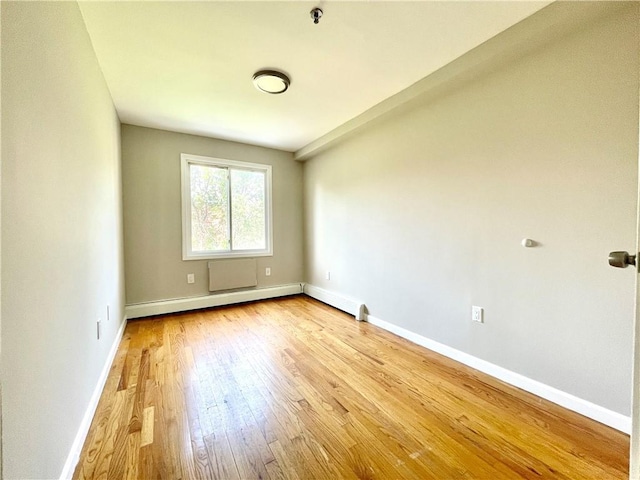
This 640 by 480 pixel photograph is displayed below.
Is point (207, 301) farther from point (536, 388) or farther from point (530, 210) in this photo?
point (530, 210)

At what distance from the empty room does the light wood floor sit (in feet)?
0.04

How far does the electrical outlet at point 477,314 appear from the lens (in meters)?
2.02

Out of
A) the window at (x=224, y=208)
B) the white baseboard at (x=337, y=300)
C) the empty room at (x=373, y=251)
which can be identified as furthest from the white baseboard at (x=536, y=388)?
the window at (x=224, y=208)

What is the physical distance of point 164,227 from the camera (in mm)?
3416

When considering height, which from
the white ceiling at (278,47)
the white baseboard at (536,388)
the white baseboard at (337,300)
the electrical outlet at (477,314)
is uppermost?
the white ceiling at (278,47)

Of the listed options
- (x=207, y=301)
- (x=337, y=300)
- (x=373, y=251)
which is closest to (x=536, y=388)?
(x=373, y=251)

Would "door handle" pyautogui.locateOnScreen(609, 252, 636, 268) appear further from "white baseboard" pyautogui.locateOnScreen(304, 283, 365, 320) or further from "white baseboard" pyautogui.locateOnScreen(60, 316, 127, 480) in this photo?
"white baseboard" pyautogui.locateOnScreen(304, 283, 365, 320)

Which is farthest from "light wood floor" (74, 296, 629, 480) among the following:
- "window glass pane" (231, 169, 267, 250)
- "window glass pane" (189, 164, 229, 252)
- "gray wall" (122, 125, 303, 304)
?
"window glass pane" (231, 169, 267, 250)

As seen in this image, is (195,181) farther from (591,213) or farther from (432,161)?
(591,213)

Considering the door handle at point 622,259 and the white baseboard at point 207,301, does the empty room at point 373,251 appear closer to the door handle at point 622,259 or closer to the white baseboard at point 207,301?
the door handle at point 622,259

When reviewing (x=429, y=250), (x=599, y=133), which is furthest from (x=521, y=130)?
(x=429, y=250)

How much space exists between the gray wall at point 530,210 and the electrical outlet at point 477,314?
1.4 inches

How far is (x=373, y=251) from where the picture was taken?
9.98 feet

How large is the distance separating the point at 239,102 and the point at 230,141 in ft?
4.24
